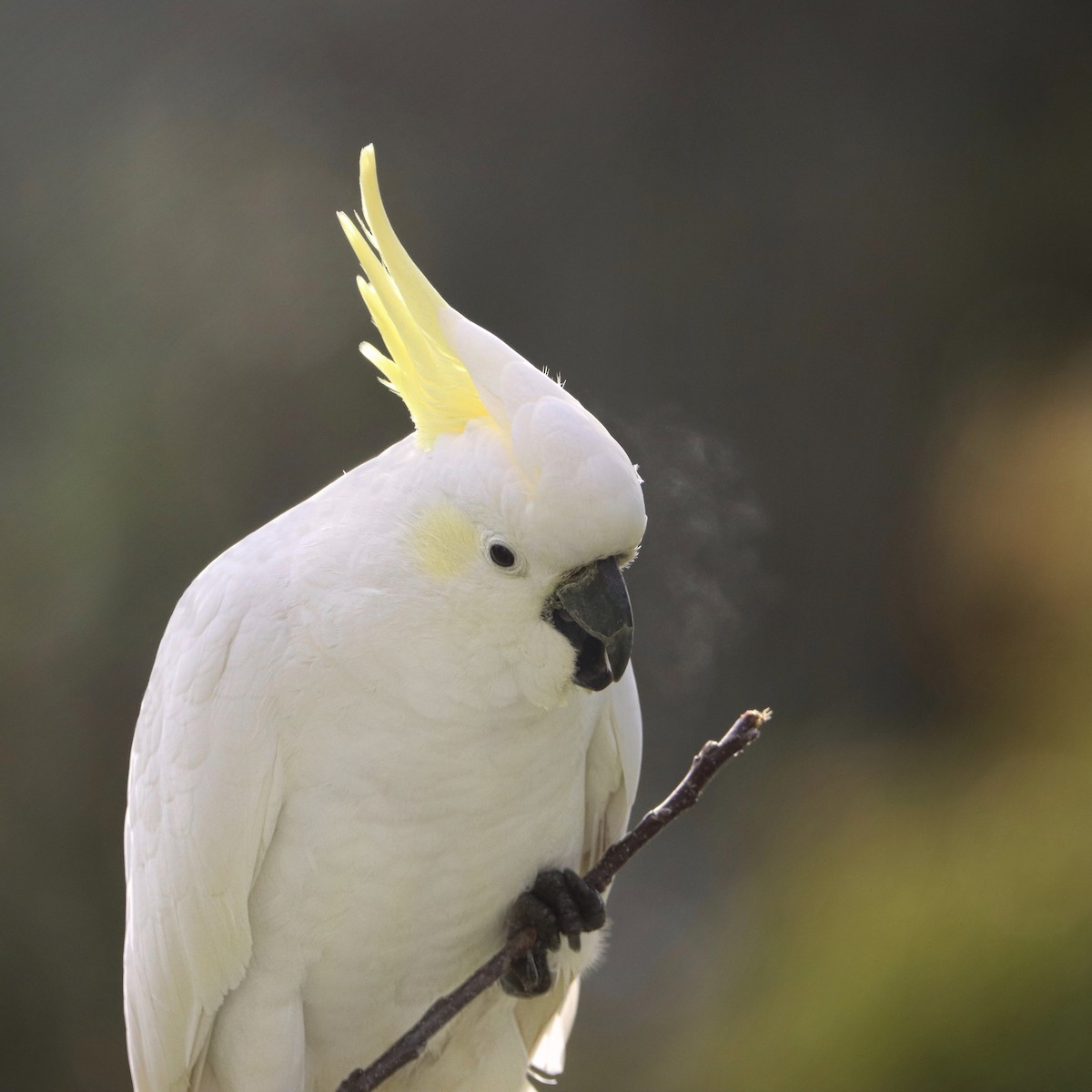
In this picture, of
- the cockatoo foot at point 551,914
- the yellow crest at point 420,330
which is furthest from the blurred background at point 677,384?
the yellow crest at point 420,330

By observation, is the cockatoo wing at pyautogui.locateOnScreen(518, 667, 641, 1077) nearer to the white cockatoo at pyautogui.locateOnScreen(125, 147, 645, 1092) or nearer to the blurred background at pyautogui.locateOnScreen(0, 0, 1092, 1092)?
the white cockatoo at pyautogui.locateOnScreen(125, 147, 645, 1092)

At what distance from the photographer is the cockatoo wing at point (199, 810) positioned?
1233mm

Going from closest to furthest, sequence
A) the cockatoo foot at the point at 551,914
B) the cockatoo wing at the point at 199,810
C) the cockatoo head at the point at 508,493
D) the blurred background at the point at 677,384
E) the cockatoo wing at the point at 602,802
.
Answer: the cockatoo head at the point at 508,493, the cockatoo wing at the point at 199,810, the cockatoo foot at the point at 551,914, the cockatoo wing at the point at 602,802, the blurred background at the point at 677,384

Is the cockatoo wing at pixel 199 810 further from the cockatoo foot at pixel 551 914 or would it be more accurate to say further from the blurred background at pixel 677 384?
the blurred background at pixel 677 384

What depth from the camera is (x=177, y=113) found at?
2.50m

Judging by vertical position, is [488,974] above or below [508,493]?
below

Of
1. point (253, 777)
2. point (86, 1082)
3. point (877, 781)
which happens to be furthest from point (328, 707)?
point (86, 1082)

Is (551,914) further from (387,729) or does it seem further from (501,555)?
(501,555)

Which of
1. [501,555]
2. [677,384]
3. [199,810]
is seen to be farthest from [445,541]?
[677,384]

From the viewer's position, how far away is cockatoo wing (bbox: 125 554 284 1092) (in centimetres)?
123

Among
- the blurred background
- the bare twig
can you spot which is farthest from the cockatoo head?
the blurred background

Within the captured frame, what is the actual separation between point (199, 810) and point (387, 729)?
0.24 metres

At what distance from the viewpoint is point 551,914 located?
1363mm

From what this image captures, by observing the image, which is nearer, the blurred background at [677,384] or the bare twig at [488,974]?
the bare twig at [488,974]
